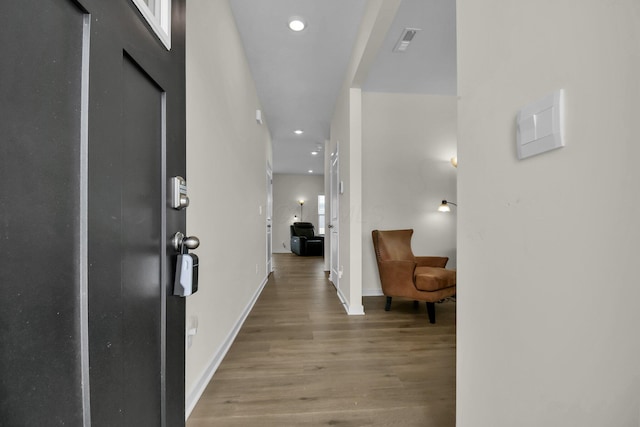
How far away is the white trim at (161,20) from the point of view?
0.74 metres

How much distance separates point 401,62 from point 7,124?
3.34 m

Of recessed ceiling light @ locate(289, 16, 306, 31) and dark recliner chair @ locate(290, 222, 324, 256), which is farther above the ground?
recessed ceiling light @ locate(289, 16, 306, 31)

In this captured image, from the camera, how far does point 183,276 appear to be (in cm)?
87

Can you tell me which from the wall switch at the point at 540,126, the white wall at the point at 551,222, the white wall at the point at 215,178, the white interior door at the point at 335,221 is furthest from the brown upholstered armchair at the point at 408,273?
the wall switch at the point at 540,126

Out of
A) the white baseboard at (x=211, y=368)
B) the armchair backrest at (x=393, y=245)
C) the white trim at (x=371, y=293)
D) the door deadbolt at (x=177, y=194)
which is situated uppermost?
the door deadbolt at (x=177, y=194)

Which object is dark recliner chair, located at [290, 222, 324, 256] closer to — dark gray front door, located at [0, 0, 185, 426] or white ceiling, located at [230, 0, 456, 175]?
white ceiling, located at [230, 0, 456, 175]

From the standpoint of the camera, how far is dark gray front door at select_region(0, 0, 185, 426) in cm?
40

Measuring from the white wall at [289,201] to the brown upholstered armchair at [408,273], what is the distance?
6779mm

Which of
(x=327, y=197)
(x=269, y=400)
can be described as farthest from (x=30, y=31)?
(x=327, y=197)

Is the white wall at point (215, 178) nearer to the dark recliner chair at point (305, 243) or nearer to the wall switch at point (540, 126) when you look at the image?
the wall switch at point (540, 126)

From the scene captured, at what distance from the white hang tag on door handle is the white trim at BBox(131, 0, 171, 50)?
2.12ft

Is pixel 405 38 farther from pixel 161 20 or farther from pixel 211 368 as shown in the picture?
pixel 211 368

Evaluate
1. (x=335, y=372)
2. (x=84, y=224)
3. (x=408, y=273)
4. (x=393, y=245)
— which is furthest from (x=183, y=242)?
(x=393, y=245)

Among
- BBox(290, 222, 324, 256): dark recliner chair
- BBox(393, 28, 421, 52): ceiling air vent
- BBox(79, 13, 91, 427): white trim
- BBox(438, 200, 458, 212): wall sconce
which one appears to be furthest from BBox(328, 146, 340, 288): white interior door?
BBox(290, 222, 324, 256): dark recliner chair
